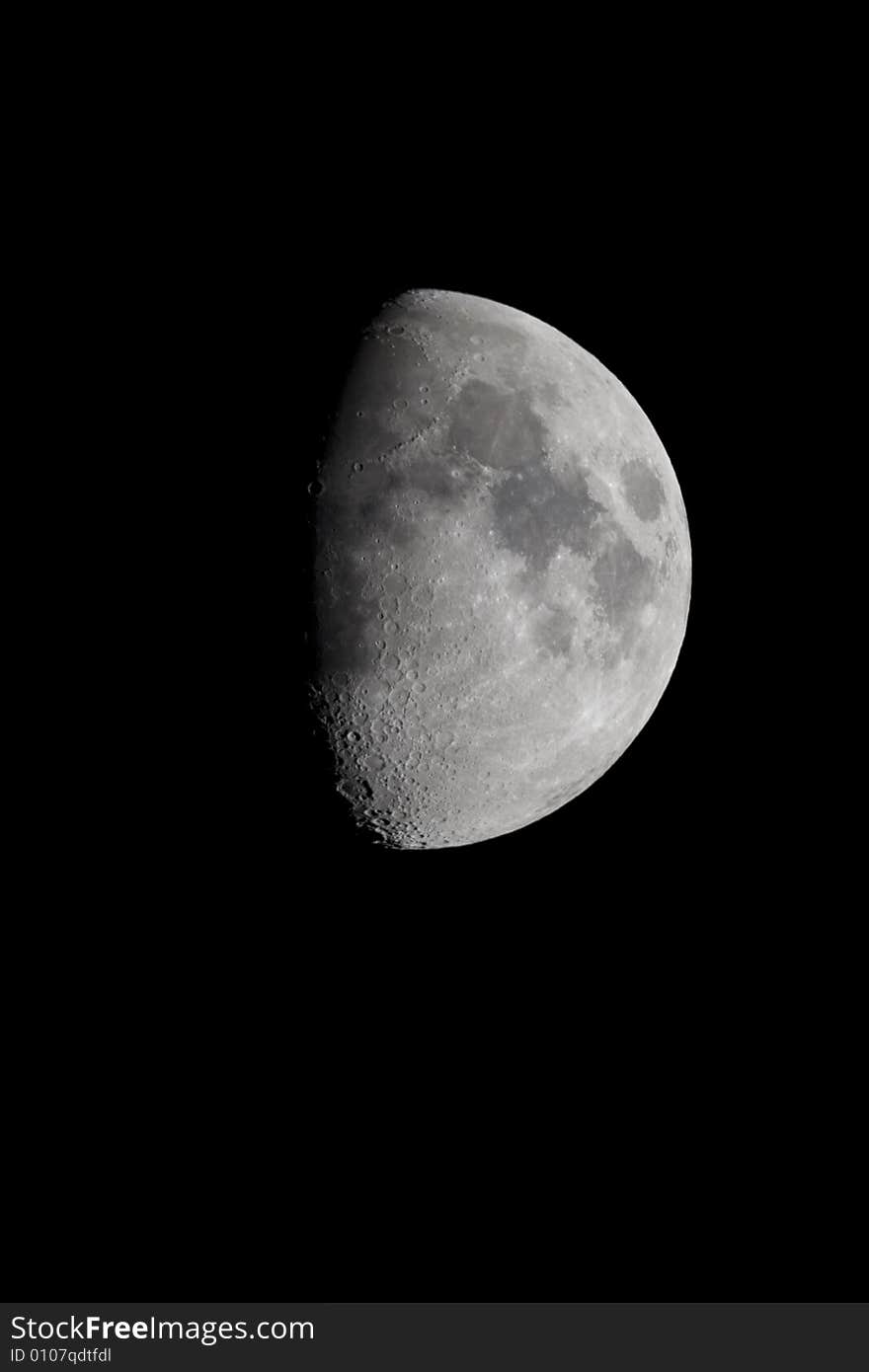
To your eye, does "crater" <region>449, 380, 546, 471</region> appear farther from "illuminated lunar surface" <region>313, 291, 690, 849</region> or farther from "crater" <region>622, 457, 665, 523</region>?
"crater" <region>622, 457, 665, 523</region>

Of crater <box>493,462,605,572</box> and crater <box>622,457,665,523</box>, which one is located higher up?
crater <box>622,457,665,523</box>

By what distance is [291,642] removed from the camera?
4.12 meters

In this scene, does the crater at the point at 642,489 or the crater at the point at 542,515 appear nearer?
the crater at the point at 542,515

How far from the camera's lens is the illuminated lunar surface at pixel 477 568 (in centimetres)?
404

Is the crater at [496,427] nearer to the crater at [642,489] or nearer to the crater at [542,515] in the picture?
the crater at [542,515]

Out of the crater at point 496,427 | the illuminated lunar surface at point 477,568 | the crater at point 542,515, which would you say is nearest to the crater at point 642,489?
the illuminated lunar surface at point 477,568

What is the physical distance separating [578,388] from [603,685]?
119cm

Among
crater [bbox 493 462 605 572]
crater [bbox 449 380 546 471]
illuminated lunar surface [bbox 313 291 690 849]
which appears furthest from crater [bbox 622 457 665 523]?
crater [bbox 449 380 546 471]

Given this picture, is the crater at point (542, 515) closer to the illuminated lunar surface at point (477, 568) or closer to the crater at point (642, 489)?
the illuminated lunar surface at point (477, 568)

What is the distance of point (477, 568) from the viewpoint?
4.04 meters

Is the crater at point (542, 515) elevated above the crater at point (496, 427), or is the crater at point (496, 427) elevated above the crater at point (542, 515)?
the crater at point (496, 427)

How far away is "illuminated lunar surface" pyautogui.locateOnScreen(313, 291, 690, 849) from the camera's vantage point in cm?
404

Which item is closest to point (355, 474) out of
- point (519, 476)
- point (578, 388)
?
point (519, 476)

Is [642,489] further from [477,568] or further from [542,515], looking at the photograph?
[477,568]
